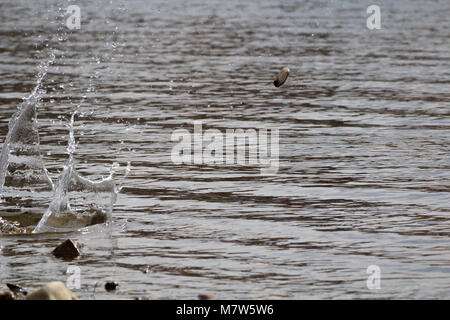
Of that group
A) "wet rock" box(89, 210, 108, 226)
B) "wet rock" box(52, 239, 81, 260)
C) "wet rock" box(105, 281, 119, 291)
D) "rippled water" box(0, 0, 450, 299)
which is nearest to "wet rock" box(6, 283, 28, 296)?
"rippled water" box(0, 0, 450, 299)

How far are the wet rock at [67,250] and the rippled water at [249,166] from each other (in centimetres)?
15

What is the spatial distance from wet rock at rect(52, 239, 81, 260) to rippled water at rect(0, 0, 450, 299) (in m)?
0.15

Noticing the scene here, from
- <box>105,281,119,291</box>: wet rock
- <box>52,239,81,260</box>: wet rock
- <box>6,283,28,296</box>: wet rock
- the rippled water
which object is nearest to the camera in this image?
<box>6,283,28,296</box>: wet rock

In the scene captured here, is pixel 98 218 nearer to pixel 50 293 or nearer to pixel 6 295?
pixel 6 295

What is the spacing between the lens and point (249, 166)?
13195 millimetres

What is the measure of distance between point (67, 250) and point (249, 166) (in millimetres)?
4501

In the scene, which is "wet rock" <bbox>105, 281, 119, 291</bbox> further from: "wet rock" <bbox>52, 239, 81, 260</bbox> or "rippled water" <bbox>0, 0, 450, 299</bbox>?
"wet rock" <bbox>52, 239, 81, 260</bbox>

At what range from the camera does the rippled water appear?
8.62 meters

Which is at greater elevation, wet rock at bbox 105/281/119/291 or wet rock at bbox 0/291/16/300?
wet rock at bbox 105/281/119/291

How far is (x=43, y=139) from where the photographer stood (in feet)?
49.0

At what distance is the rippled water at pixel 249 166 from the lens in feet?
28.3

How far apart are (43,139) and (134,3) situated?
3055 cm

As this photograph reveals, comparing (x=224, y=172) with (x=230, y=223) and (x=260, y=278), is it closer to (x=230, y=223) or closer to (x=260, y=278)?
(x=230, y=223)

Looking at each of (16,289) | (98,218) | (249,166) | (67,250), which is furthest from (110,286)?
(249,166)
